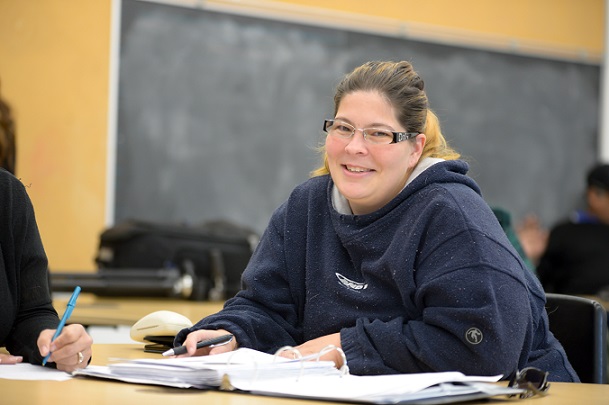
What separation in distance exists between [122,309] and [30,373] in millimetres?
1621

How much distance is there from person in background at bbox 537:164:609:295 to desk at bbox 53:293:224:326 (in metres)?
2.18

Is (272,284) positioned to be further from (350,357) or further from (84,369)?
(84,369)

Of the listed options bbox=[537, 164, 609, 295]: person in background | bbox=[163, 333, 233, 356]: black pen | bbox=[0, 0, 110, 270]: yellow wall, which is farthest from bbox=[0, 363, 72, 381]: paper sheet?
bbox=[537, 164, 609, 295]: person in background

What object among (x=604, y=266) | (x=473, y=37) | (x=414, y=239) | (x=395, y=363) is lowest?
(x=604, y=266)

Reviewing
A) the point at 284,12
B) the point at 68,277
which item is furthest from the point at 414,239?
the point at 284,12

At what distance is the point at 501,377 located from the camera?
4.82ft

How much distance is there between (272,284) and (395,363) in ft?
1.43

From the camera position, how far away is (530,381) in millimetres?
1351

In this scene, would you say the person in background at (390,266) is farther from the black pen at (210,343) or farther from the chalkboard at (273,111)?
the chalkboard at (273,111)

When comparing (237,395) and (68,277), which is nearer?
(237,395)

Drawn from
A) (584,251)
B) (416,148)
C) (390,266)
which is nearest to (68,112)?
(584,251)

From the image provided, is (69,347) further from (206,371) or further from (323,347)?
(323,347)

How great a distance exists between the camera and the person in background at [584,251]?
16.2ft

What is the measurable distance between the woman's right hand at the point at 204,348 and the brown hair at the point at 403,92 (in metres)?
0.52
